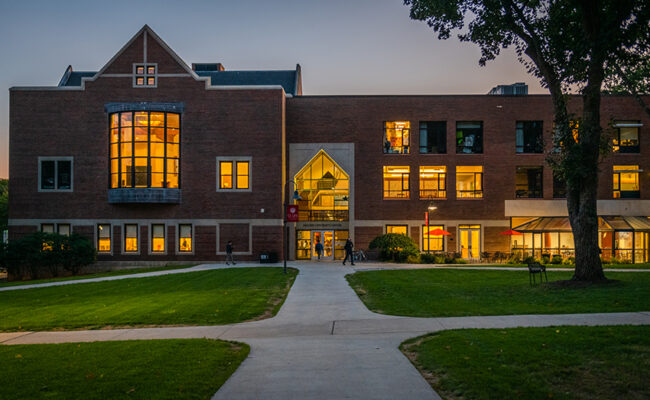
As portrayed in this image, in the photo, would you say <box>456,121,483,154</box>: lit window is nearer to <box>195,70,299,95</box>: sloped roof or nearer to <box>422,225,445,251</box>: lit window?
<box>422,225,445,251</box>: lit window

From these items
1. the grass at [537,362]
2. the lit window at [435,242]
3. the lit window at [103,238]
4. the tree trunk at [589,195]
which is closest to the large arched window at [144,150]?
the lit window at [103,238]

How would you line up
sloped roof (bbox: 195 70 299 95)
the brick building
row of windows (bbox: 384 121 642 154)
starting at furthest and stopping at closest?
sloped roof (bbox: 195 70 299 95) < row of windows (bbox: 384 121 642 154) < the brick building

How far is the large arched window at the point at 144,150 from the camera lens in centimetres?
3709

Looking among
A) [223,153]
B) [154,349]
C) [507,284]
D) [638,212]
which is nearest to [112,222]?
[223,153]

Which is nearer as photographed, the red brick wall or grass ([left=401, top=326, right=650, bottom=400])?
grass ([left=401, top=326, right=650, bottom=400])

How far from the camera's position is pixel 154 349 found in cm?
957

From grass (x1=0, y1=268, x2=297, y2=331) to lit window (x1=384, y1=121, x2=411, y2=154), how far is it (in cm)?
1844

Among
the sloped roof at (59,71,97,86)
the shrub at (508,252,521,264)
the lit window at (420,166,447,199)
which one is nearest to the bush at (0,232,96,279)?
the sloped roof at (59,71,97,86)

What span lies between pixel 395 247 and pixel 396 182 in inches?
248

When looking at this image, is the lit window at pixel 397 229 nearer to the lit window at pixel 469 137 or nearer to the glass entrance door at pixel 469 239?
the glass entrance door at pixel 469 239

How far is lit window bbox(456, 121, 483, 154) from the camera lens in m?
41.4

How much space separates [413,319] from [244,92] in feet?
94.1

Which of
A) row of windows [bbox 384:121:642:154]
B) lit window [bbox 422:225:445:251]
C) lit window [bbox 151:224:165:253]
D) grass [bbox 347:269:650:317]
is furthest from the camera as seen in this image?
row of windows [bbox 384:121:642:154]

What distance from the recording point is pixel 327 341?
420 inches
